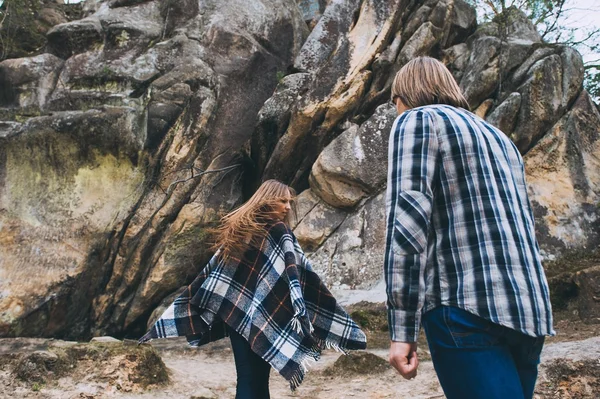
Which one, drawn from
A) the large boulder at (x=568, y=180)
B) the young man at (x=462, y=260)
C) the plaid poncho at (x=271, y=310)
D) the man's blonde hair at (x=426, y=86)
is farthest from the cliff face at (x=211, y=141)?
the young man at (x=462, y=260)

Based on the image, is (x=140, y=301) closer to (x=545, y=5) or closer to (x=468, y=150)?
(x=468, y=150)

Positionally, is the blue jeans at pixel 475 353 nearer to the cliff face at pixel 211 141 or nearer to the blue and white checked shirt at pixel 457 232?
the blue and white checked shirt at pixel 457 232

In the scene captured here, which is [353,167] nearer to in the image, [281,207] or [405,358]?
[281,207]

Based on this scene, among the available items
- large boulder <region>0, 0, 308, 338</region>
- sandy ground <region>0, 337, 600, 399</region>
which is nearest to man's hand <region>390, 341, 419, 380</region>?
sandy ground <region>0, 337, 600, 399</region>

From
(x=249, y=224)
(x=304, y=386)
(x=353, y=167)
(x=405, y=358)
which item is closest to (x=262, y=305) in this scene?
(x=249, y=224)

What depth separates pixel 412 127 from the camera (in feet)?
6.50

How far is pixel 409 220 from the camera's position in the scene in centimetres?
184

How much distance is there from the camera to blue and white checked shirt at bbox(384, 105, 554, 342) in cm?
175

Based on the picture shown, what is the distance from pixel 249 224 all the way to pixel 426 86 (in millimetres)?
1827

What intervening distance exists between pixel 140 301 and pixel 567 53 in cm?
893

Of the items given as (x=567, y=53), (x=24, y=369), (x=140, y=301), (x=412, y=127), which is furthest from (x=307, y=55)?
(x=412, y=127)

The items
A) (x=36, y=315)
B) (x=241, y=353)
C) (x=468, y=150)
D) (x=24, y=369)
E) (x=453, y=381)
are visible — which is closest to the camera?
(x=453, y=381)

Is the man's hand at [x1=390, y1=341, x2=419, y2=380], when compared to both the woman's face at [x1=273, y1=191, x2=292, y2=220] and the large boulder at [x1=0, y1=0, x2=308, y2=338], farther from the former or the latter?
the large boulder at [x1=0, y1=0, x2=308, y2=338]

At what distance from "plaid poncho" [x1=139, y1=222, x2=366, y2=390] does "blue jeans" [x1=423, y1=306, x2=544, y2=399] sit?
1.79 metres
